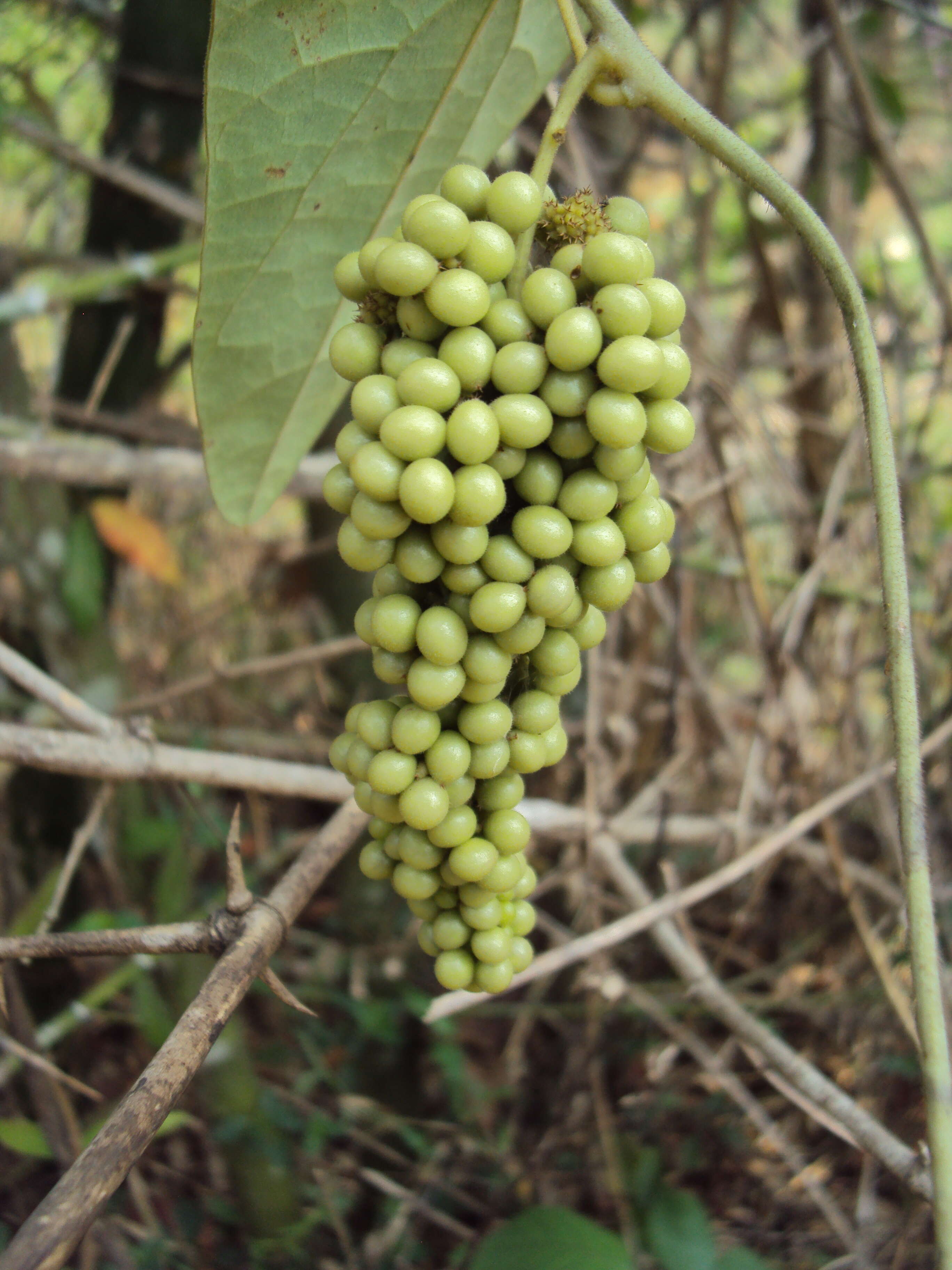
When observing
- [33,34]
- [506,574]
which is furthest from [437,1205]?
[33,34]

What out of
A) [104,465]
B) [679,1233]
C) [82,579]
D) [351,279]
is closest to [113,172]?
[104,465]

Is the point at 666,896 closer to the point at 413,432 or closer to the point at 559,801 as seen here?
the point at 559,801

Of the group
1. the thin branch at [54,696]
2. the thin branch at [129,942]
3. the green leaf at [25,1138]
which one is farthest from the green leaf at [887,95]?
the green leaf at [25,1138]

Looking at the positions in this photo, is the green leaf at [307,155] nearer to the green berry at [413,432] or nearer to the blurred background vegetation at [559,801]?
the green berry at [413,432]

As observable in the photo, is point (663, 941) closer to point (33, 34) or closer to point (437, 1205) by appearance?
point (437, 1205)

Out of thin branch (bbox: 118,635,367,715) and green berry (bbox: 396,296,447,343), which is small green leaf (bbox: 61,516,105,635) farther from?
green berry (bbox: 396,296,447,343)

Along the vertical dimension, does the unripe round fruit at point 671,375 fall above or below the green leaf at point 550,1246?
above
